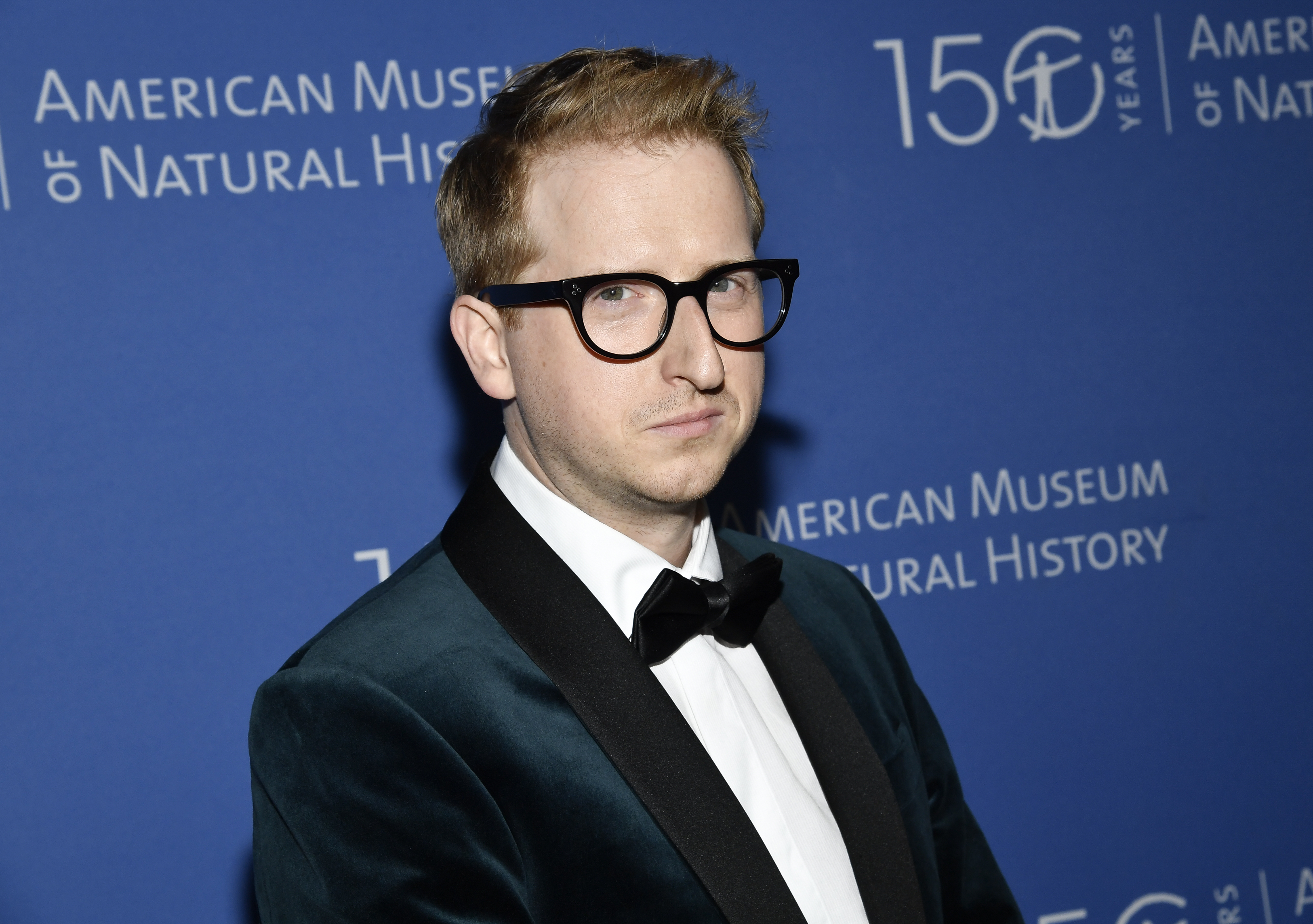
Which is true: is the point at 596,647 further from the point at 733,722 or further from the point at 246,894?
the point at 246,894

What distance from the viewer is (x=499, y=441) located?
1.85m

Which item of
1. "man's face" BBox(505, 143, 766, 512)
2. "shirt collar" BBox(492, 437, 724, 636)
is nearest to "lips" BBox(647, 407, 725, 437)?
"man's face" BBox(505, 143, 766, 512)

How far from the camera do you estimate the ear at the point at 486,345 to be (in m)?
1.29

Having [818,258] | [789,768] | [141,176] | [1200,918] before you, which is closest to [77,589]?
[141,176]

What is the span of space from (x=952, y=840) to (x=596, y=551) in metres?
0.71

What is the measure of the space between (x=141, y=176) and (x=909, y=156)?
4.59 ft

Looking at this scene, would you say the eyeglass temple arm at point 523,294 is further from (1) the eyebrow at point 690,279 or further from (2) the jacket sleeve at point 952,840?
(2) the jacket sleeve at point 952,840

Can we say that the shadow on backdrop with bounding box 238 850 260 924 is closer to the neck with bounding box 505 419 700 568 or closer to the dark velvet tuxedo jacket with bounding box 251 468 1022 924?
the dark velvet tuxedo jacket with bounding box 251 468 1022 924

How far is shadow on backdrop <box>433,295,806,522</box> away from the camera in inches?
74.1

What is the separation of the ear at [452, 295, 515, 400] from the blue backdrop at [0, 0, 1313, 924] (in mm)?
574

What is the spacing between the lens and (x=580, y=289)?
3.82 ft

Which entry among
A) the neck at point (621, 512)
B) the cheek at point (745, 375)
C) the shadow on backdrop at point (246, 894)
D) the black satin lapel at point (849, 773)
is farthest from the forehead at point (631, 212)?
the shadow on backdrop at point (246, 894)

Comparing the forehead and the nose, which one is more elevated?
the forehead

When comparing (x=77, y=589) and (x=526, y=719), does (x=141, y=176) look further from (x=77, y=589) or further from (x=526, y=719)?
(x=526, y=719)
